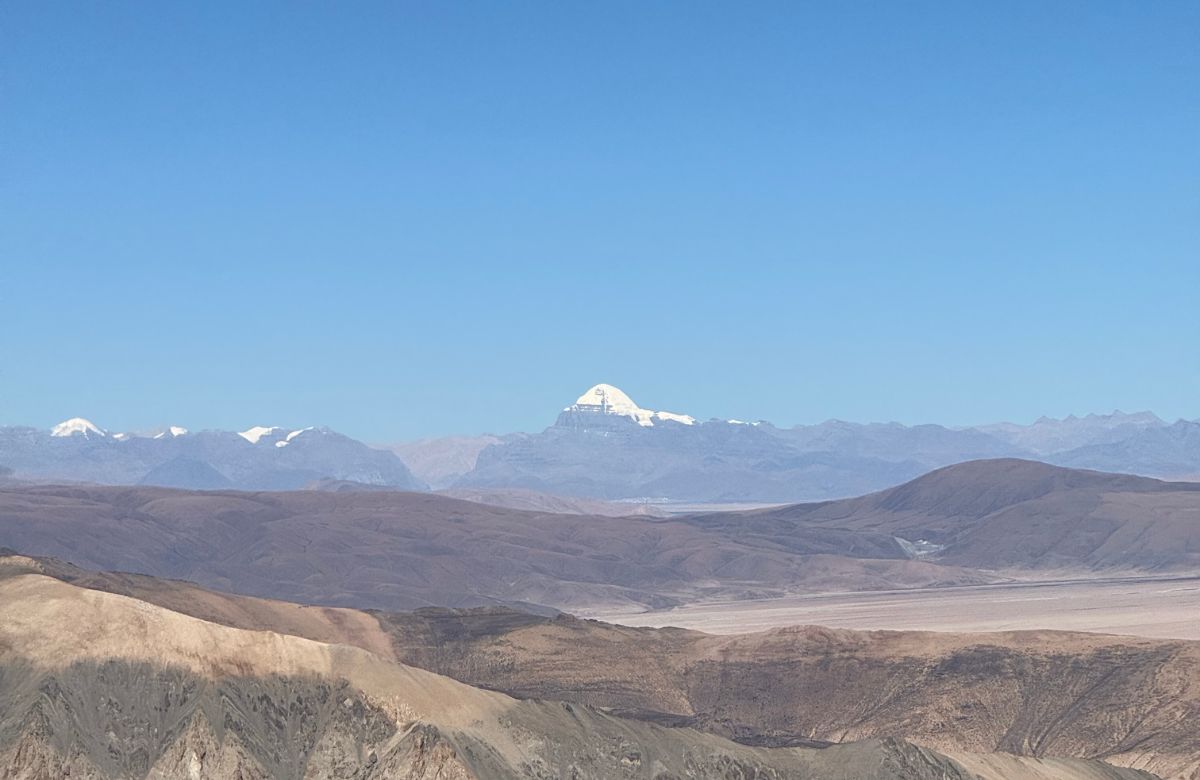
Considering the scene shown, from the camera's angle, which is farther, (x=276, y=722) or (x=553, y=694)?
(x=553, y=694)

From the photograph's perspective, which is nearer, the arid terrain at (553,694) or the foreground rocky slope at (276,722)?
the foreground rocky slope at (276,722)

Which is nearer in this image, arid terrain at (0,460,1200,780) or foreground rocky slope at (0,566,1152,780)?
foreground rocky slope at (0,566,1152,780)

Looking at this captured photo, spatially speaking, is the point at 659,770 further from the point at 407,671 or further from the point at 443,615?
the point at 443,615

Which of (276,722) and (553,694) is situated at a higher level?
(276,722)

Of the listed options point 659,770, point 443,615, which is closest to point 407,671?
point 659,770

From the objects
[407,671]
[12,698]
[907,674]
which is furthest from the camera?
[907,674]

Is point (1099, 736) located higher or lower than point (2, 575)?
lower

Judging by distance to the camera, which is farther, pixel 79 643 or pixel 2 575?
pixel 2 575

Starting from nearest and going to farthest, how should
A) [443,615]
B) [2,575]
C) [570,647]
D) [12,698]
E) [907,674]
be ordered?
1. [12,698]
2. [2,575]
3. [907,674]
4. [570,647]
5. [443,615]
